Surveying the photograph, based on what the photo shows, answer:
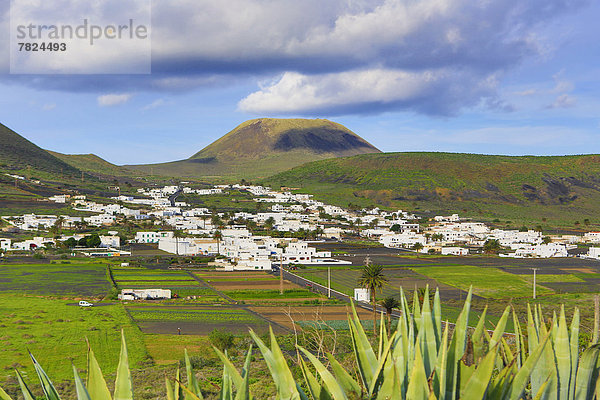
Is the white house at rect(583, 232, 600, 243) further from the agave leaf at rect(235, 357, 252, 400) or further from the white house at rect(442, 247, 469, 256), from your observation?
the agave leaf at rect(235, 357, 252, 400)

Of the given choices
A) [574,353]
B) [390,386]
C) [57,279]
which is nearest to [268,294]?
[57,279]

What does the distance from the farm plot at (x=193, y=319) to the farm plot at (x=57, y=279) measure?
38.0 feet

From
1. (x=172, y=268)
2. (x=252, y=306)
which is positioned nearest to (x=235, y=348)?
(x=252, y=306)

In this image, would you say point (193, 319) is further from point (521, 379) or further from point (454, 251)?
point (454, 251)

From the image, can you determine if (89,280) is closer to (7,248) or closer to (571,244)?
(7,248)

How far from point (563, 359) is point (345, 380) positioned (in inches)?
108

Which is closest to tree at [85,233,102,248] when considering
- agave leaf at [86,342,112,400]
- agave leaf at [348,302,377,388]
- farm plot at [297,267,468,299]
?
farm plot at [297,267,468,299]

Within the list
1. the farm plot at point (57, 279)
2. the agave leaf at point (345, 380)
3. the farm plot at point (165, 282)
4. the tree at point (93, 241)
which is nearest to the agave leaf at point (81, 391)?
the agave leaf at point (345, 380)

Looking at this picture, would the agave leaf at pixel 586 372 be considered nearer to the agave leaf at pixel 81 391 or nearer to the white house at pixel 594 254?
the agave leaf at pixel 81 391

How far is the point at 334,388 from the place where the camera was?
18.6 feet

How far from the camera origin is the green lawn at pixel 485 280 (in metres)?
72.8

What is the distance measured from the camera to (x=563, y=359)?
6.70 meters

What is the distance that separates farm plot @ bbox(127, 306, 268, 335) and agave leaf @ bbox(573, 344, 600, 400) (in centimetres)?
4458

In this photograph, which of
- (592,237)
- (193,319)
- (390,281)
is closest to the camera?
(193,319)
